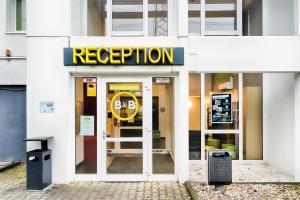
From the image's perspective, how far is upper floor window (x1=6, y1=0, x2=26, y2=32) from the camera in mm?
9875

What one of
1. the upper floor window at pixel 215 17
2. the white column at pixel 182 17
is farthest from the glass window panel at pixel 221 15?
the white column at pixel 182 17

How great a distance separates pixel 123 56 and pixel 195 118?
11.0 feet

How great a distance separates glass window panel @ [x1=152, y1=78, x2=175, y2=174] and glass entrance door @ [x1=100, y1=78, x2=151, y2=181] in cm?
23

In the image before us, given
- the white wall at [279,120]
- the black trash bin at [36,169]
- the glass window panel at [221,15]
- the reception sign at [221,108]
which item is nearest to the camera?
the black trash bin at [36,169]

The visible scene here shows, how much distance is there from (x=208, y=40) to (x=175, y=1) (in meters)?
1.41

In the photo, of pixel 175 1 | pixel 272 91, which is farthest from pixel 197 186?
pixel 175 1

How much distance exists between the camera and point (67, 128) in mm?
7348

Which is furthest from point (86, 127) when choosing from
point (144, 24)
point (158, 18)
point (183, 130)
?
point (158, 18)

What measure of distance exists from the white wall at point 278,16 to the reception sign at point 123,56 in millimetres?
3302

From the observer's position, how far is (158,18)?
861cm

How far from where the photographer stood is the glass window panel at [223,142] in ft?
30.5

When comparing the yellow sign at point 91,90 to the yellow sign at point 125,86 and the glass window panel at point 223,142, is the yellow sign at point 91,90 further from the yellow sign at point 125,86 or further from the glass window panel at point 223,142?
the glass window panel at point 223,142

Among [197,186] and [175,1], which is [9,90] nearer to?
[175,1]

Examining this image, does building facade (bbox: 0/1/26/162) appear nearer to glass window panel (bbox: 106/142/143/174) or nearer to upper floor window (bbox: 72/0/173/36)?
upper floor window (bbox: 72/0/173/36)
